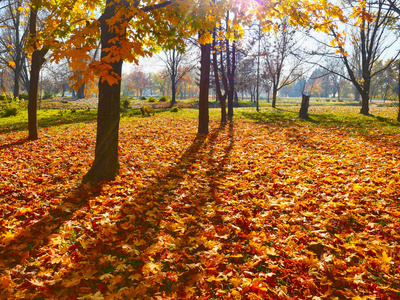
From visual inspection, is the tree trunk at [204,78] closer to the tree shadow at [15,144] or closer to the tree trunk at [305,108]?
the tree shadow at [15,144]

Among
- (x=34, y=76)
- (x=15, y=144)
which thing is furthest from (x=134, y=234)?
(x=34, y=76)

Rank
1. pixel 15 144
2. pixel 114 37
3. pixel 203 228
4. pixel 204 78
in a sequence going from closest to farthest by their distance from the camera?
pixel 203 228, pixel 114 37, pixel 15 144, pixel 204 78

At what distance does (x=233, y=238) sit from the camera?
11.1 feet

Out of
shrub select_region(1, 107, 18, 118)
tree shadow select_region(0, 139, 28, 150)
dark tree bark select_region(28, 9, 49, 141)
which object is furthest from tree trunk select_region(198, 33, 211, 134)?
shrub select_region(1, 107, 18, 118)

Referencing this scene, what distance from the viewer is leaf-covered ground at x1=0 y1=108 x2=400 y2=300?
2.56 metres

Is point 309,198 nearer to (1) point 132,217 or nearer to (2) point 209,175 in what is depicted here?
(2) point 209,175

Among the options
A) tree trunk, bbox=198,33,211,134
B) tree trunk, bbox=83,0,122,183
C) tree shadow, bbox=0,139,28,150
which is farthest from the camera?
tree trunk, bbox=198,33,211,134

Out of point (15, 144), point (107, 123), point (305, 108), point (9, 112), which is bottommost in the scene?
point (15, 144)

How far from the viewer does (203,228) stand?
3.61 meters

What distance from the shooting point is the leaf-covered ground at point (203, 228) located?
8.39ft

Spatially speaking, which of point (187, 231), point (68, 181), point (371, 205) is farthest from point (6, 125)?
point (371, 205)

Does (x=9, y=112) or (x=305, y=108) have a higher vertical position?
(x=305, y=108)

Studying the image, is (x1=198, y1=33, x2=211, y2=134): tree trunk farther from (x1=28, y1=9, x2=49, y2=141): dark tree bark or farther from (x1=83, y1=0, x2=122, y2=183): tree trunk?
(x1=28, y1=9, x2=49, y2=141): dark tree bark

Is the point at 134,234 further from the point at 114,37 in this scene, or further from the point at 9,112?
the point at 9,112
